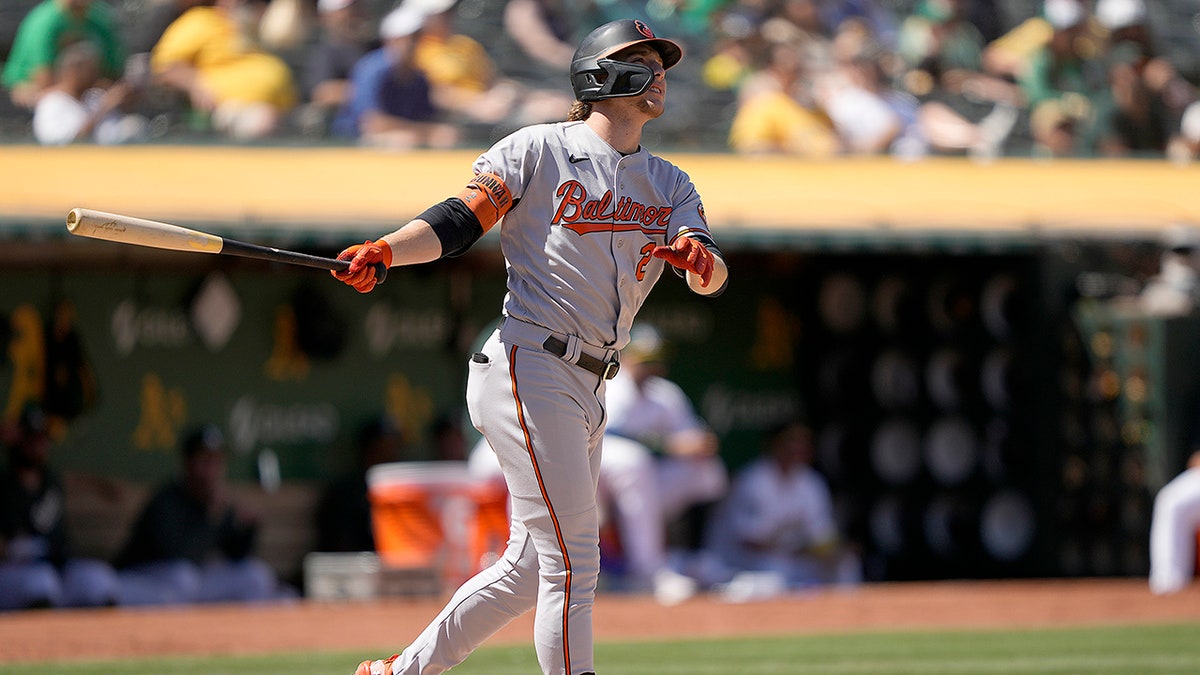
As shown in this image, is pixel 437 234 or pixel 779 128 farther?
pixel 779 128

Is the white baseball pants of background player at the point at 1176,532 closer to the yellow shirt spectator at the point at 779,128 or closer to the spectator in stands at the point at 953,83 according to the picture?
the spectator in stands at the point at 953,83

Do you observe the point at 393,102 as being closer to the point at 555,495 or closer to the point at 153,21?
the point at 153,21

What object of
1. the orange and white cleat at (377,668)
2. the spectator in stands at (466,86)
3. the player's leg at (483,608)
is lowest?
the orange and white cleat at (377,668)

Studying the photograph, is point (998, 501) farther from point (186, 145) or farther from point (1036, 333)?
point (186, 145)

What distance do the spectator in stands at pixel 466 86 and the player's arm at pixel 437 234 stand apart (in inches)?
235

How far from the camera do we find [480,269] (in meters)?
10.1

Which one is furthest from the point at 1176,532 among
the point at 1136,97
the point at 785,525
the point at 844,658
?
the point at 1136,97

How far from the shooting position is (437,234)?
385cm

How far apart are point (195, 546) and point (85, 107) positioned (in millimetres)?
2422

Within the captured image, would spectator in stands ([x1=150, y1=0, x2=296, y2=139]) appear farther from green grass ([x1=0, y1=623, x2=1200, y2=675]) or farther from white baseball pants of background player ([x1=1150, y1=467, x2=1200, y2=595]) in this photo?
white baseball pants of background player ([x1=1150, y1=467, x2=1200, y2=595])

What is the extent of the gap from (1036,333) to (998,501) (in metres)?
1.05

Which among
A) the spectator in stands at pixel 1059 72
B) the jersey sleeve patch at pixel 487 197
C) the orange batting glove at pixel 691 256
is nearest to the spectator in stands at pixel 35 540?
the jersey sleeve patch at pixel 487 197

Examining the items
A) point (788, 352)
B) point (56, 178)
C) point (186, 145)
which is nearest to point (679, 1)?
point (788, 352)

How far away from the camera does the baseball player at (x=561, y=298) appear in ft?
12.7
